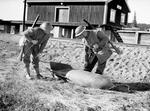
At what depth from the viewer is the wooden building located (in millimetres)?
24578

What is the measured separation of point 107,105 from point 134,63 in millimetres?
4948

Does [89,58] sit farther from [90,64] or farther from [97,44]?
[97,44]

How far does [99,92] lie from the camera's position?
6707 mm

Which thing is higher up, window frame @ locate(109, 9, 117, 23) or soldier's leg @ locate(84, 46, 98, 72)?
window frame @ locate(109, 9, 117, 23)

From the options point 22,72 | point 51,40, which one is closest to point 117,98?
point 22,72

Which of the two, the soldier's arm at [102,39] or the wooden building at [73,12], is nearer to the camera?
the soldier's arm at [102,39]

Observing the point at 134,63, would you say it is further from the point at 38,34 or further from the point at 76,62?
the point at 38,34

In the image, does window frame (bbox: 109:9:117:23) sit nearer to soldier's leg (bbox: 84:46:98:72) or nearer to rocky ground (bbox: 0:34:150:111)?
rocky ground (bbox: 0:34:150:111)

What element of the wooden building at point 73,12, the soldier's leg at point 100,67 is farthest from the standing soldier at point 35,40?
the wooden building at point 73,12

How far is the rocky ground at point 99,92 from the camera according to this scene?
5410mm

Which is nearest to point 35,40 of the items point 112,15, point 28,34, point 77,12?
point 28,34

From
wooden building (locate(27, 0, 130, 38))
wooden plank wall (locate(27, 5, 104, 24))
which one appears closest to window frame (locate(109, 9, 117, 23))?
wooden building (locate(27, 0, 130, 38))

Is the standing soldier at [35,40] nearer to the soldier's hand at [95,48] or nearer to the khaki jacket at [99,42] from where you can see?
the khaki jacket at [99,42]

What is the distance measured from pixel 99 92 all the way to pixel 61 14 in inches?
834
